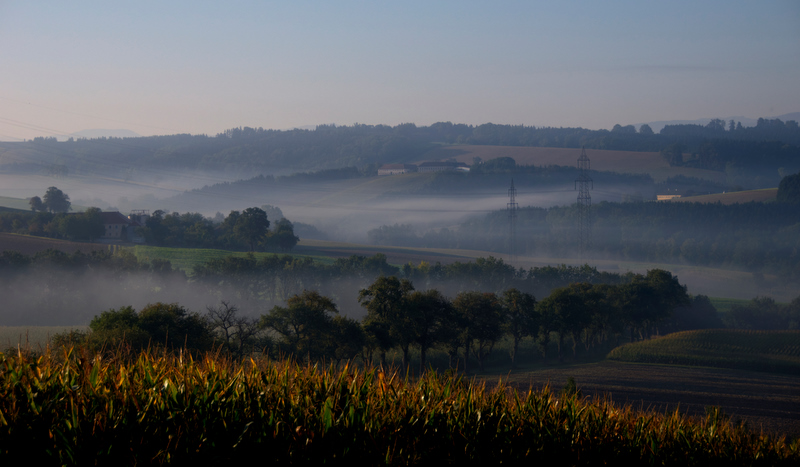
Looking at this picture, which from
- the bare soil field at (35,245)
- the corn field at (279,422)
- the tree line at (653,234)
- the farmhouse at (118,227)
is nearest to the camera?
the corn field at (279,422)

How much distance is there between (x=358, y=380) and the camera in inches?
377

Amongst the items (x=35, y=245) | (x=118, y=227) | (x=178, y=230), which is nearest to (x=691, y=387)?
(x=35, y=245)

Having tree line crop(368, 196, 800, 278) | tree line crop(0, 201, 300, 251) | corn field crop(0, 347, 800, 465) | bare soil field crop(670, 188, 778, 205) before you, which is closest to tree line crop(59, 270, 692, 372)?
corn field crop(0, 347, 800, 465)

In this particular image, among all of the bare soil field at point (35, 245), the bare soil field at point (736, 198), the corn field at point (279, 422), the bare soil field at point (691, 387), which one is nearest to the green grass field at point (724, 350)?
the bare soil field at point (691, 387)

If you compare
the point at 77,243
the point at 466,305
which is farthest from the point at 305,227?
the point at 466,305

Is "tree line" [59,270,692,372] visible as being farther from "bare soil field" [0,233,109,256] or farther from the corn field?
"bare soil field" [0,233,109,256]

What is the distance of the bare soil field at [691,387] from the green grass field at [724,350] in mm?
2921

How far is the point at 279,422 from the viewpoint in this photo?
773cm

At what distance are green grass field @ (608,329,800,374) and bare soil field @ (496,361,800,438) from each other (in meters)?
2.92

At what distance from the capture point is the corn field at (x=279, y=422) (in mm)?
7102

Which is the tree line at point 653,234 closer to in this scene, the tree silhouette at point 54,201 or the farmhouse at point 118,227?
the farmhouse at point 118,227

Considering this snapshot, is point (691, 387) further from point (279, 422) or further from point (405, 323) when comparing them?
point (279, 422)

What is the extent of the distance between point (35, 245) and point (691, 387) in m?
103

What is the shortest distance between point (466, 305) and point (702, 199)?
157372 mm
